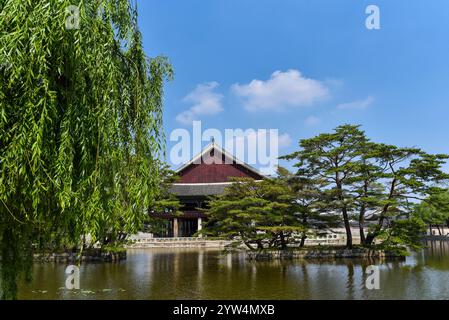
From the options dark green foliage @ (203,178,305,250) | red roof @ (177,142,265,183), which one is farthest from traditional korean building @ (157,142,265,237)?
dark green foliage @ (203,178,305,250)

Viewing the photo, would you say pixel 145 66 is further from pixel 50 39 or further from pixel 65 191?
pixel 65 191

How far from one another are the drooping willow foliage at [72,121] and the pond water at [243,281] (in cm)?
633

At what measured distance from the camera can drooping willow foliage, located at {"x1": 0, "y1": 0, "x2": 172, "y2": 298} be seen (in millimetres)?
4312

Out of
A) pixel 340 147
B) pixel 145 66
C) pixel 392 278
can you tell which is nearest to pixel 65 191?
pixel 145 66

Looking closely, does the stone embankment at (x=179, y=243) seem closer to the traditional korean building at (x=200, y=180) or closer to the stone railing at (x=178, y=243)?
the stone railing at (x=178, y=243)

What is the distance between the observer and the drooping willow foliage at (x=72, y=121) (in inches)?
170

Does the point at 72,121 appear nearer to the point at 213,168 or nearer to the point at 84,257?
the point at 84,257

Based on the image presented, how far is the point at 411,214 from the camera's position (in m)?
21.0

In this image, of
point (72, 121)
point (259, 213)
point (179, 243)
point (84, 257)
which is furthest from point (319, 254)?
point (72, 121)

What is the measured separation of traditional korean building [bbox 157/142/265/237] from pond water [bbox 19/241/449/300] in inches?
643

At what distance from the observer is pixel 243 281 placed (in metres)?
13.4

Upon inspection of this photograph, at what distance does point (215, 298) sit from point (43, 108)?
7749mm

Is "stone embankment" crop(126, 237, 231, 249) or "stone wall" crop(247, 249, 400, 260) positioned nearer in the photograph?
"stone wall" crop(247, 249, 400, 260)

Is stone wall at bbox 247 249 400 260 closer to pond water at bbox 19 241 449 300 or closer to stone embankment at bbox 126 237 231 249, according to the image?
pond water at bbox 19 241 449 300
